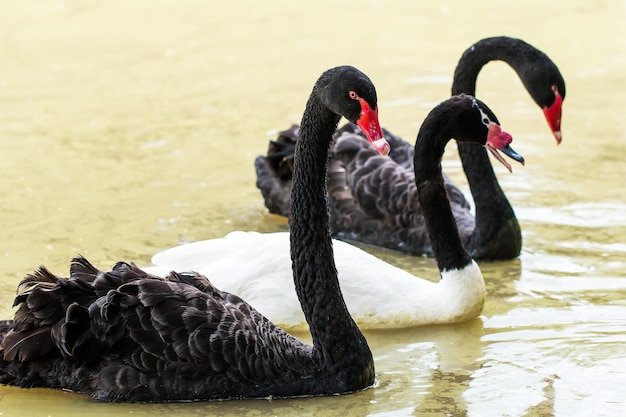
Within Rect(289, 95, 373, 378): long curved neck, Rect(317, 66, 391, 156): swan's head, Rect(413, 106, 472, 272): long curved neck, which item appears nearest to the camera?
Rect(317, 66, 391, 156): swan's head

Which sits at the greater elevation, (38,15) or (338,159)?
(38,15)

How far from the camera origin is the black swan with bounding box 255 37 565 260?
734 centimetres

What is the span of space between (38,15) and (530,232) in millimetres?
7224

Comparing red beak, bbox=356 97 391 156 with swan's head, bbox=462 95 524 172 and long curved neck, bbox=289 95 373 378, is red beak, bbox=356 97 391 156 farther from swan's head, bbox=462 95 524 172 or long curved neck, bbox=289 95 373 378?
swan's head, bbox=462 95 524 172

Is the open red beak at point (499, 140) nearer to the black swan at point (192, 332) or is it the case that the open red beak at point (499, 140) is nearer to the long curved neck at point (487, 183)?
the long curved neck at point (487, 183)

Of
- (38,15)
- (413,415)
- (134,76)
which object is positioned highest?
(38,15)

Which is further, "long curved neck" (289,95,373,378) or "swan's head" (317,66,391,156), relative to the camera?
"long curved neck" (289,95,373,378)

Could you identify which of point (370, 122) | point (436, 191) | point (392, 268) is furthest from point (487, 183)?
point (370, 122)

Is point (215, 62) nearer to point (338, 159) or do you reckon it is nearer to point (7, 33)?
point (7, 33)

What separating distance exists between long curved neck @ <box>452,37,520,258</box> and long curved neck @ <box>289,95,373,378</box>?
84.3 inches

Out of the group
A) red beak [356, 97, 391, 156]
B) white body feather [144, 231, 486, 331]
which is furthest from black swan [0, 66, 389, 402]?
white body feather [144, 231, 486, 331]

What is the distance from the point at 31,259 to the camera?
7.06 meters

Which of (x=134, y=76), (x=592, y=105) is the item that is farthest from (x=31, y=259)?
(x=592, y=105)

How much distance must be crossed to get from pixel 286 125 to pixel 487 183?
9.14 ft
